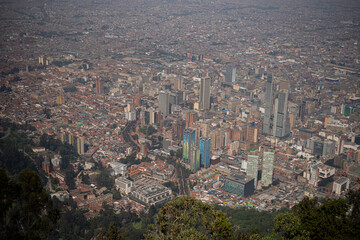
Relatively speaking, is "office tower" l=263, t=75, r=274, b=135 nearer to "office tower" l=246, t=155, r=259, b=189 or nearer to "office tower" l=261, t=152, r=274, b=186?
"office tower" l=261, t=152, r=274, b=186

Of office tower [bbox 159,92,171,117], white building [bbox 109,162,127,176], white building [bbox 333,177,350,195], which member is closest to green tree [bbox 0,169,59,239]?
white building [bbox 109,162,127,176]

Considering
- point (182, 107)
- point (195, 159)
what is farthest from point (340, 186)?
point (182, 107)

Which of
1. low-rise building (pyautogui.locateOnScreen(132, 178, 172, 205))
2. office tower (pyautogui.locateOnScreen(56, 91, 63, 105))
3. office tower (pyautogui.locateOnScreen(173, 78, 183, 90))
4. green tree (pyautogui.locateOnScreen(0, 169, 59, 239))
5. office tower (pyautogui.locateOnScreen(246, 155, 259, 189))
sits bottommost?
low-rise building (pyautogui.locateOnScreen(132, 178, 172, 205))

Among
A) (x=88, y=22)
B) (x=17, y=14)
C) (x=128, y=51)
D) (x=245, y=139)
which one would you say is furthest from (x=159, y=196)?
(x=88, y=22)

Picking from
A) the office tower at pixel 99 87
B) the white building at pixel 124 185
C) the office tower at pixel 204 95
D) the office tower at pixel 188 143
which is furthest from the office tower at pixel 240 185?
the office tower at pixel 99 87

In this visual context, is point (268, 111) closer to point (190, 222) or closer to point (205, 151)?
point (205, 151)

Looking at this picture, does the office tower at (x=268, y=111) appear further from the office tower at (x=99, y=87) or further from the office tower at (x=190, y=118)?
the office tower at (x=99, y=87)

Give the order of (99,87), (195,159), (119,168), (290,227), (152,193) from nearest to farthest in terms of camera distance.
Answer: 1. (290,227)
2. (152,193)
3. (119,168)
4. (195,159)
5. (99,87)
